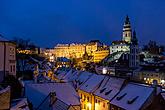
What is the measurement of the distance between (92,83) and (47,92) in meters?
14.0

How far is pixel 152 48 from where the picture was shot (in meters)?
162

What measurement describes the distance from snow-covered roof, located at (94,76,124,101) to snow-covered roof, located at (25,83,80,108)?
710 cm

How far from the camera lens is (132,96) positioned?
103ft

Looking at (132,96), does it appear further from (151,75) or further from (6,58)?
(151,75)

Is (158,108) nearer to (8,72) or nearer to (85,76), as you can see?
(8,72)

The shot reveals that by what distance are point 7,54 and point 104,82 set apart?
1585 centimetres

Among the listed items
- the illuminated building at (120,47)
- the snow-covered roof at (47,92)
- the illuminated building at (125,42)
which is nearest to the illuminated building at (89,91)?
the snow-covered roof at (47,92)

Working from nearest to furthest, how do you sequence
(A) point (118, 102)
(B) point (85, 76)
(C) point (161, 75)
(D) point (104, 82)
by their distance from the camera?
(A) point (118, 102) → (D) point (104, 82) → (B) point (85, 76) → (C) point (161, 75)

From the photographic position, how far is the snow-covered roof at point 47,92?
2847 cm

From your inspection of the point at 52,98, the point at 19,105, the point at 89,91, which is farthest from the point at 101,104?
the point at 19,105

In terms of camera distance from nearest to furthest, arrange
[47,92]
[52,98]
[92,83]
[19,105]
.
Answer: [19,105]
[52,98]
[47,92]
[92,83]

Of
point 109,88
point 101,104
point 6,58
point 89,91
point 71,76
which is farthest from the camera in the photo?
point 71,76

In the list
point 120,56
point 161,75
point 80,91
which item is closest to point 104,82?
point 80,91

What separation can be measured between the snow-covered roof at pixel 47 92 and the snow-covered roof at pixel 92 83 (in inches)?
426
